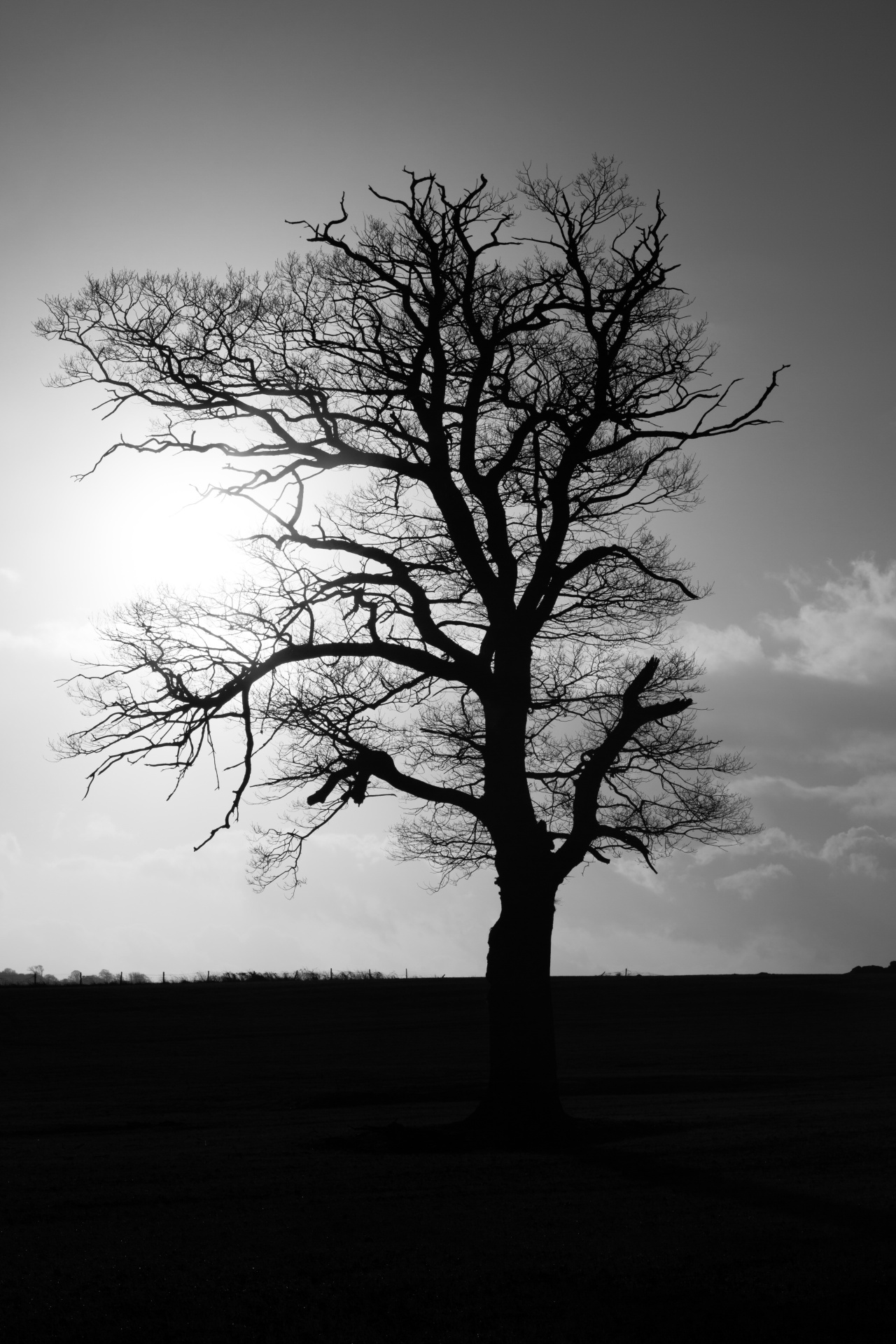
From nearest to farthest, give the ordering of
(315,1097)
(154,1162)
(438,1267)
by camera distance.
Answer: (438,1267)
(154,1162)
(315,1097)

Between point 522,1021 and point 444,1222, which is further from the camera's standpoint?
point 522,1021

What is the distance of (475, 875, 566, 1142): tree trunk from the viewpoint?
591 inches

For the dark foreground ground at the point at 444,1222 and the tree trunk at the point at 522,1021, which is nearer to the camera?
the dark foreground ground at the point at 444,1222

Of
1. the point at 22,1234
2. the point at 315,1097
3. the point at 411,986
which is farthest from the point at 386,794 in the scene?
the point at 411,986

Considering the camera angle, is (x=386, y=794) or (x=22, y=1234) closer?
(x=22, y=1234)

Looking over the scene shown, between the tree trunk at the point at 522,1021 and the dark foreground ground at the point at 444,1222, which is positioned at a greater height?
the tree trunk at the point at 522,1021

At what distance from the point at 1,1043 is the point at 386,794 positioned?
92.5 ft

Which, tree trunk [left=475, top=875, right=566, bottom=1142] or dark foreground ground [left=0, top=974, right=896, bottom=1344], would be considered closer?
dark foreground ground [left=0, top=974, right=896, bottom=1344]

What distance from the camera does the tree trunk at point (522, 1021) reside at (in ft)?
49.3

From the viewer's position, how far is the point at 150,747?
1587 cm

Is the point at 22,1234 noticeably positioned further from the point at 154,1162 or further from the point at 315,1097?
the point at 315,1097

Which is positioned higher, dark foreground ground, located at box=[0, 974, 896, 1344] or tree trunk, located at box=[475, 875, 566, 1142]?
tree trunk, located at box=[475, 875, 566, 1142]

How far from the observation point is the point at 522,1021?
50.4ft

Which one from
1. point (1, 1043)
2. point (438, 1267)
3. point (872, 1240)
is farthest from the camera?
point (1, 1043)
